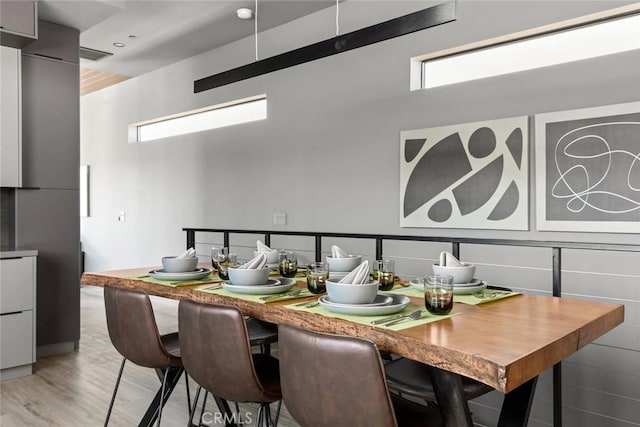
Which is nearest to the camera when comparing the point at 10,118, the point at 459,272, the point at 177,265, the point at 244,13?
the point at 459,272

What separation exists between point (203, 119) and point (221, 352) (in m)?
4.37

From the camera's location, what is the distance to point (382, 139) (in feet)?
12.9

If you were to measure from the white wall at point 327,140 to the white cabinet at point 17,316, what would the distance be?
81.4 inches

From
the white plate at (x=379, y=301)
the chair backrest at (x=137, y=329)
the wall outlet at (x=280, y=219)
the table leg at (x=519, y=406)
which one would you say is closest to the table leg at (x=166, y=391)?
the chair backrest at (x=137, y=329)

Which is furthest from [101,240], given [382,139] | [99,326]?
[382,139]

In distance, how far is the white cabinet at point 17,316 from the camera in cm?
336

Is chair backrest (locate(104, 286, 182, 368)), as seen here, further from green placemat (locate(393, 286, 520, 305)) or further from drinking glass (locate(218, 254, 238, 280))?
green placemat (locate(393, 286, 520, 305))

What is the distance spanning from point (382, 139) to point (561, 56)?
1386 mm

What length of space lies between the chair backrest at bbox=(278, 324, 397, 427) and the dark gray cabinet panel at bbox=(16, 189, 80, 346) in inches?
128

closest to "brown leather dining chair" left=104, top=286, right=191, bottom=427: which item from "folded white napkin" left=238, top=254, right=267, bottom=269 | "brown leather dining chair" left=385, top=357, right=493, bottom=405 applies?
"folded white napkin" left=238, top=254, right=267, bottom=269

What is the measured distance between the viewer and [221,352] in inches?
65.6

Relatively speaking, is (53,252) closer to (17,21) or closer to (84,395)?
(84,395)

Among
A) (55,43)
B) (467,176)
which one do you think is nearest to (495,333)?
(467,176)

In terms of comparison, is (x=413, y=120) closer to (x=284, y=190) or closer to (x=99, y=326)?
(x=284, y=190)
